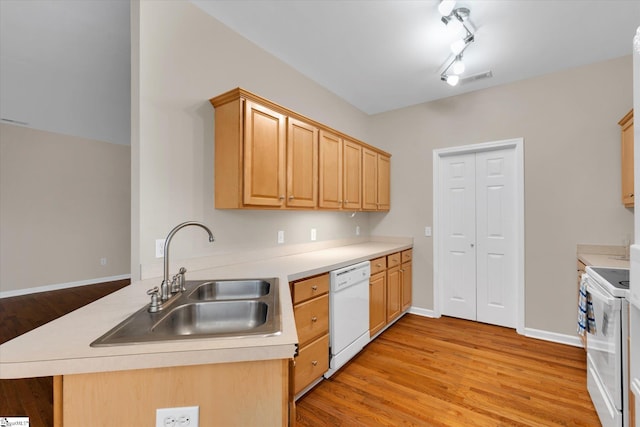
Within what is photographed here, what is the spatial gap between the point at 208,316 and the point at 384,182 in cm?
306

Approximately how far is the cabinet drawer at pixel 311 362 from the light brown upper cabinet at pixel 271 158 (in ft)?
3.61

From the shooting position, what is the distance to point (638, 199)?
109cm

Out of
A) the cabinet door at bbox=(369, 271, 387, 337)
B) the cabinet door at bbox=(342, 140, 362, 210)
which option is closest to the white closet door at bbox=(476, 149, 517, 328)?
the cabinet door at bbox=(369, 271, 387, 337)

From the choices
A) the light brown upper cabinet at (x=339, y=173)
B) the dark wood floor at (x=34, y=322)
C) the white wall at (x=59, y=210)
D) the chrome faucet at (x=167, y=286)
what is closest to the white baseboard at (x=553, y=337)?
the light brown upper cabinet at (x=339, y=173)

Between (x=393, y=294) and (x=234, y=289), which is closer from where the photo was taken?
(x=234, y=289)

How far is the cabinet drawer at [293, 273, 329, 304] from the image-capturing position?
6.13ft

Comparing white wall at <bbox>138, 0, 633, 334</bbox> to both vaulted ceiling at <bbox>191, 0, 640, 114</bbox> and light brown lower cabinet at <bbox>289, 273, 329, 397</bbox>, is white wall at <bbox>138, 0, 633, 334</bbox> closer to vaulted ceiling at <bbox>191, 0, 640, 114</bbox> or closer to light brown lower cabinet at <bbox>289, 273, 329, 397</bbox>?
vaulted ceiling at <bbox>191, 0, 640, 114</bbox>

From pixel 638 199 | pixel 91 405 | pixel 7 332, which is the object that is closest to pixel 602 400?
pixel 638 199

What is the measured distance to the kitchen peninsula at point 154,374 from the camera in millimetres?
807

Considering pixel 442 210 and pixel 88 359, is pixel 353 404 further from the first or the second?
pixel 442 210

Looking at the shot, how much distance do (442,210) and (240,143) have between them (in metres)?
2.80

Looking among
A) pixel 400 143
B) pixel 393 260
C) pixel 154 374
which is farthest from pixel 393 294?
pixel 154 374

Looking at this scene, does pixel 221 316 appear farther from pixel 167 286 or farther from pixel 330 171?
pixel 330 171

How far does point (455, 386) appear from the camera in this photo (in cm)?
212
